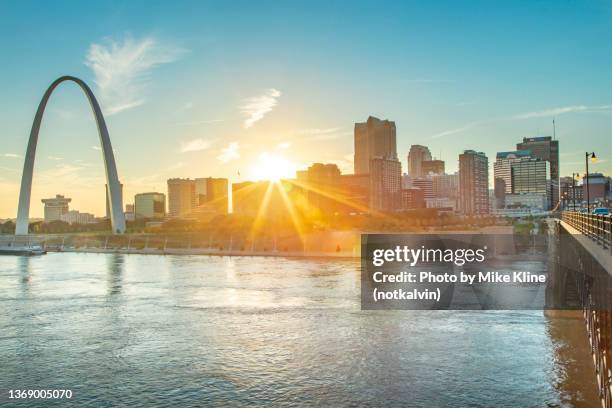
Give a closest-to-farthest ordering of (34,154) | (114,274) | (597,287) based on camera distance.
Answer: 1. (597,287)
2. (114,274)
3. (34,154)

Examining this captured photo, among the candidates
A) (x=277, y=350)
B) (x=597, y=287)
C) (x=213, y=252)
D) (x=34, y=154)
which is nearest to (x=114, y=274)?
(x=213, y=252)

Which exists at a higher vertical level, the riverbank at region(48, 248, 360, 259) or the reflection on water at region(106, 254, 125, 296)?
the riverbank at region(48, 248, 360, 259)

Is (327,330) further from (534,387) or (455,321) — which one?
(534,387)

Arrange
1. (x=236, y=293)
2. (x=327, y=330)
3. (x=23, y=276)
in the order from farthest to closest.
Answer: (x=23, y=276) → (x=236, y=293) → (x=327, y=330)

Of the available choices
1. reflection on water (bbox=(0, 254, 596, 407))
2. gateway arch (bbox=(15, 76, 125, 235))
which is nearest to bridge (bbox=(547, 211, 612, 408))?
reflection on water (bbox=(0, 254, 596, 407))

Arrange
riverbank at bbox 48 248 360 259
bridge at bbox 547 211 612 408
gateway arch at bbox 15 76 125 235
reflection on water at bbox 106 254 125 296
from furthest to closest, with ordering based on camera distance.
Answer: gateway arch at bbox 15 76 125 235, riverbank at bbox 48 248 360 259, reflection on water at bbox 106 254 125 296, bridge at bbox 547 211 612 408

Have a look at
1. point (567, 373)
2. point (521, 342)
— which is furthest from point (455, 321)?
point (567, 373)

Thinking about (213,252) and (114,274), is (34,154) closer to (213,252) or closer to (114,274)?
(213,252)

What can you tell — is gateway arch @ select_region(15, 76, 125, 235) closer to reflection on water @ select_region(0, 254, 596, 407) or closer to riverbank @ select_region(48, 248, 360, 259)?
riverbank @ select_region(48, 248, 360, 259)
